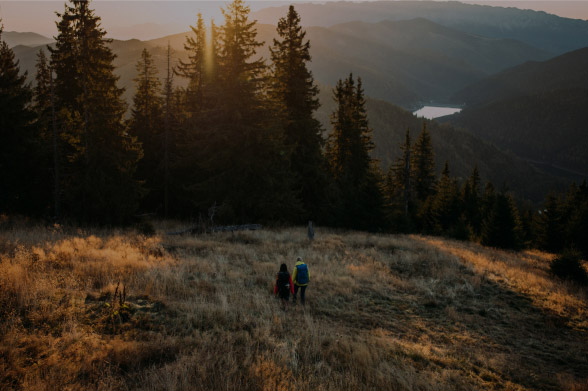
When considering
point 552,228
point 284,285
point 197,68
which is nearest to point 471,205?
point 552,228

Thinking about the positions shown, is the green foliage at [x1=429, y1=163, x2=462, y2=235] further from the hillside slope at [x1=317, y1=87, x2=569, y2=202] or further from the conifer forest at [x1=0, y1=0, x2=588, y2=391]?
the hillside slope at [x1=317, y1=87, x2=569, y2=202]

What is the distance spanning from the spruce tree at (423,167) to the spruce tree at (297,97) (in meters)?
24.6

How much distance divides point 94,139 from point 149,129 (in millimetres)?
8643

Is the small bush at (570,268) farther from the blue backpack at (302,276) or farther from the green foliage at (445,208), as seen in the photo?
the green foliage at (445,208)

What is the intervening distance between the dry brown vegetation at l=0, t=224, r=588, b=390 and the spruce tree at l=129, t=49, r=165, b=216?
1356 cm

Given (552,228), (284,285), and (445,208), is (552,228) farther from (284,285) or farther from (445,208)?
(284,285)

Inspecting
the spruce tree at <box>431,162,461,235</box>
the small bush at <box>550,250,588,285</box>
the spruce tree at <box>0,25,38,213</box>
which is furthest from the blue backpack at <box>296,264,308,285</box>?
the spruce tree at <box>431,162,461,235</box>

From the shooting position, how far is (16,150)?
17422 millimetres

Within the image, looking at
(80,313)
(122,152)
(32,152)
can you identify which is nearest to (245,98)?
(122,152)

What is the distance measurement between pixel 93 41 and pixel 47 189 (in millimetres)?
9468

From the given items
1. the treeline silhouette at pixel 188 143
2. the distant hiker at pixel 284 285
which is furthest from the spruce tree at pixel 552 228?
the distant hiker at pixel 284 285

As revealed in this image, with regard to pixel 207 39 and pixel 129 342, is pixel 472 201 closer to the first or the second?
pixel 207 39

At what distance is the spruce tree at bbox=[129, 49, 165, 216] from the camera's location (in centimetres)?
2531

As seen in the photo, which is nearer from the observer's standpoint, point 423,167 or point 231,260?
point 231,260
